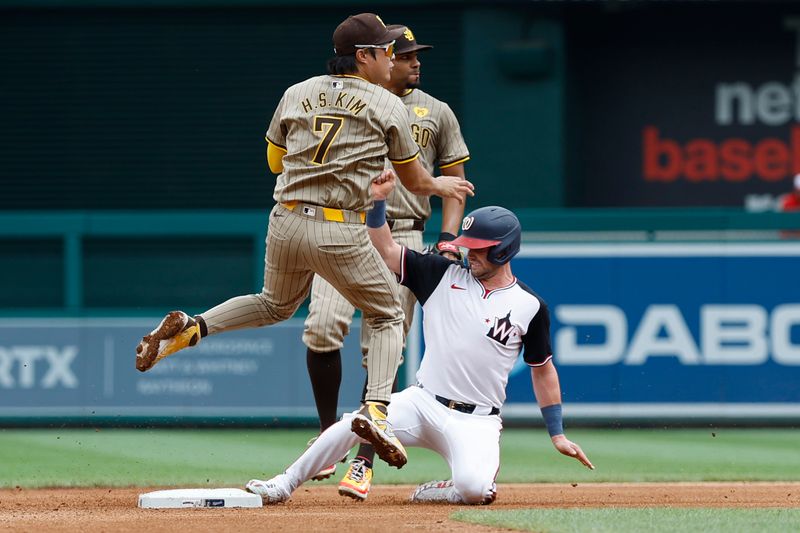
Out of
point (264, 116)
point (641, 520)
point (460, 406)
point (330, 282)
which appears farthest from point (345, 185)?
point (264, 116)

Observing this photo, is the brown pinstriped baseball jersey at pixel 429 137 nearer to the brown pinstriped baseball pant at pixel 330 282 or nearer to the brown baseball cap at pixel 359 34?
the brown pinstriped baseball pant at pixel 330 282

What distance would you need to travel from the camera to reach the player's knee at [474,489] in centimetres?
605

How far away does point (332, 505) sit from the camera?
6309mm

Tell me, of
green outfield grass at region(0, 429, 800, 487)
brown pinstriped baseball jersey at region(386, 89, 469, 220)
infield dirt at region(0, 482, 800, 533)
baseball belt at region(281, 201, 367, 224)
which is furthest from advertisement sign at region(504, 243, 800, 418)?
baseball belt at region(281, 201, 367, 224)

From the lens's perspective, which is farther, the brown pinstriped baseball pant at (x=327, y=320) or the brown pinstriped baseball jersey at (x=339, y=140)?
the brown pinstriped baseball pant at (x=327, y=320)

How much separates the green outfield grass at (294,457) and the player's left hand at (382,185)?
2144mm

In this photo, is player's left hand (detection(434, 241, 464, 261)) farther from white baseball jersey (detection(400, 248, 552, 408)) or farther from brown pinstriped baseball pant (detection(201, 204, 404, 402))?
brown pinstriped baseball pant (detection(201, 204, 404, 402))

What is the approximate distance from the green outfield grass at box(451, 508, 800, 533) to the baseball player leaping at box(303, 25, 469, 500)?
1.08 metres

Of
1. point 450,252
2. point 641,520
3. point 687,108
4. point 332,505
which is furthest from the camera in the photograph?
point 687,108

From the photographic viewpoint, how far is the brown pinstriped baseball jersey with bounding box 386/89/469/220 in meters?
7.02

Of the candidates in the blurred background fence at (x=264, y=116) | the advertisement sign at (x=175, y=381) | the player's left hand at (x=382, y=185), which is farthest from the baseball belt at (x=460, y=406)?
the blurred background fence at (x=264, y=116)

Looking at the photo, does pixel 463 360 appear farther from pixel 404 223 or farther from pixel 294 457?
pixel 294 457

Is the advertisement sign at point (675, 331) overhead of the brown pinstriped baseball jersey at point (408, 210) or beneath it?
beneath

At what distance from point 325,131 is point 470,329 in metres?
0.99
